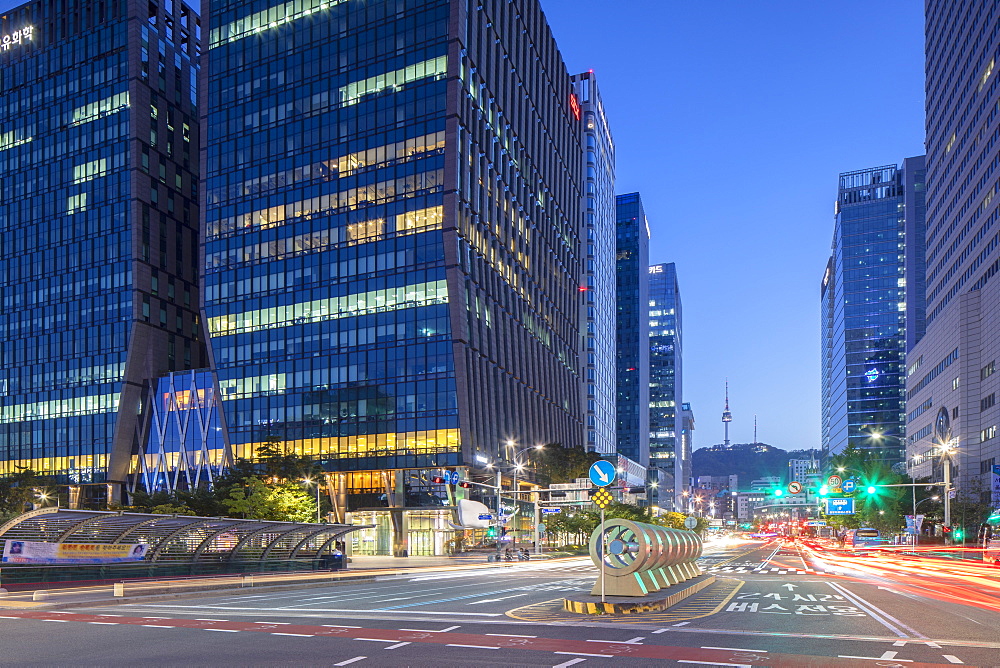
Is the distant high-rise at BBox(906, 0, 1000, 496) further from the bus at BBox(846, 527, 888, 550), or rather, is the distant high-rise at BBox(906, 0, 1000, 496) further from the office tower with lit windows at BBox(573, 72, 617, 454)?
the office tower with lit windows at BBox(573, 72, 617, 454)

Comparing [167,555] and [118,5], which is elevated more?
[118,5]

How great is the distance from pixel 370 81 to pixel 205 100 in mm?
25343

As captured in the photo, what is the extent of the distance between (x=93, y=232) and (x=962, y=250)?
118 metres

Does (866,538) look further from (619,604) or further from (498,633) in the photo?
(498,633)

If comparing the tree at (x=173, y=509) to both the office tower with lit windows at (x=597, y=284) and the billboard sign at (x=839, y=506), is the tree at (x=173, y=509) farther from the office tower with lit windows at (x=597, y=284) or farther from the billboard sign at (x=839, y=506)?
the office tower with lit windows at (x=597, y=284)

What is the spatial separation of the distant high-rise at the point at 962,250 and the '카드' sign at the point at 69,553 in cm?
8169

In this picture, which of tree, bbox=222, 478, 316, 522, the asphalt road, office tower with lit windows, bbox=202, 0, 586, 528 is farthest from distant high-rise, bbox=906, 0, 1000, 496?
the asphalt road

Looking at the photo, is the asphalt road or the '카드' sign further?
the '카드' sign

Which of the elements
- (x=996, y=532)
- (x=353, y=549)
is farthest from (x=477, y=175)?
(x=996, y=532)

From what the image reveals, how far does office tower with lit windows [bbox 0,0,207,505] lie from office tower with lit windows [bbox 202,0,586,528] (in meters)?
10.7

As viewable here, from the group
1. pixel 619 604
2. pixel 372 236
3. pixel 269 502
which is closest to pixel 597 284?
pixel 372 236

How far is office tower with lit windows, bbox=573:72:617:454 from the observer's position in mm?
176000

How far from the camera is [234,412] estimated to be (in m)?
107

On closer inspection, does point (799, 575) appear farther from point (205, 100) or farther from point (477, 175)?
point (205, 100)
